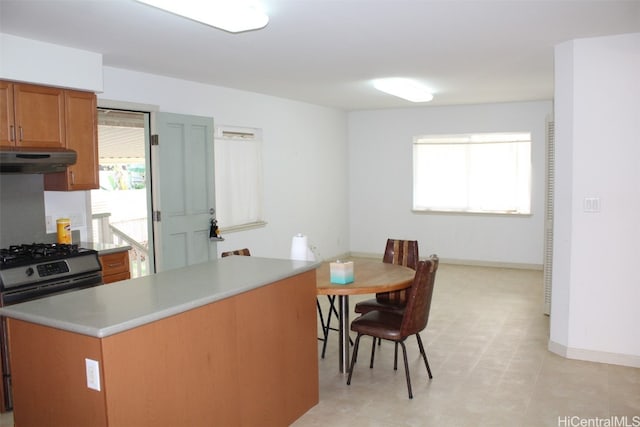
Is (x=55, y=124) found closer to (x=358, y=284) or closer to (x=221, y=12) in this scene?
(x=221, y=12)

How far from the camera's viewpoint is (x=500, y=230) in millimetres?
7828

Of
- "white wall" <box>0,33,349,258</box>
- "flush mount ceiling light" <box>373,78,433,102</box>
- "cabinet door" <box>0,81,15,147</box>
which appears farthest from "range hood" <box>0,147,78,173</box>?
"flush mount ceiling light" <box>373,78,433,102</box>

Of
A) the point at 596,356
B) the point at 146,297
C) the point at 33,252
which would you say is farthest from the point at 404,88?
the point at 146,297

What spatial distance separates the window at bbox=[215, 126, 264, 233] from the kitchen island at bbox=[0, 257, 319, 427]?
304 cm

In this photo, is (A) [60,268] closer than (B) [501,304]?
Yes

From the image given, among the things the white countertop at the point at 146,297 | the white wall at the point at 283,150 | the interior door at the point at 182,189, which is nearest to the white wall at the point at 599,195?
the white countertop at the point at 146,297

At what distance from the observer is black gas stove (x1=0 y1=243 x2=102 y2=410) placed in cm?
331

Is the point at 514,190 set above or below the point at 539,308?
above

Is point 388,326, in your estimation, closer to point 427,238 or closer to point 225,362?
point 225,362

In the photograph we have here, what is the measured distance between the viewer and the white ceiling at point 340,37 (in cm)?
312

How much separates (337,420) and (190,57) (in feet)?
9.92

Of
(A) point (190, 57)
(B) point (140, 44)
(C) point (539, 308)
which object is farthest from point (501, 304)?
(B) point (140, 44)

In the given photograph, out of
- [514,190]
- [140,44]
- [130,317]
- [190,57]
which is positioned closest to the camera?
[130,317]

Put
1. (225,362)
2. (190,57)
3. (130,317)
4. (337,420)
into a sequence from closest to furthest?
(130,317) → (225,362) → (337,420) → (190,57)
